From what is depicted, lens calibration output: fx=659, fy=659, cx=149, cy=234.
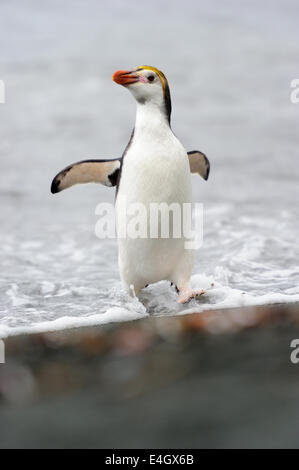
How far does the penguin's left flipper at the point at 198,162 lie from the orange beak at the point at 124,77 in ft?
2.38

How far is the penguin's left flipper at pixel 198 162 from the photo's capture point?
408 cm

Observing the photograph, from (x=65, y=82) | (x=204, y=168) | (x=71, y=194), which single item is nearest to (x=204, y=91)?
(x=65, y=82)

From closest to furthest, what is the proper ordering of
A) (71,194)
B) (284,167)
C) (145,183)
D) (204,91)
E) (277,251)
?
(145,183)
(277,251)
(71,194)
(284,167)
(204,91)

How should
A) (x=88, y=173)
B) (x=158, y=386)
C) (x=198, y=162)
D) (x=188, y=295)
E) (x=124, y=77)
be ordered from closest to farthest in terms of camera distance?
1. (x=158, y=386)
2. (x=124, y=77)
3. (x=188, y=295)
4. (x=88, y=173)
5. (x=198, y=162)

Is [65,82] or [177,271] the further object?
[65,82]

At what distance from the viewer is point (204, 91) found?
13.5 metres

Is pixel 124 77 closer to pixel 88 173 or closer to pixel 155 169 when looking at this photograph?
pixel 155 169

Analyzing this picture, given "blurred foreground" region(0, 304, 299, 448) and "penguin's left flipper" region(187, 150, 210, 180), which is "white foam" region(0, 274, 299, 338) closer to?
"blurred foreground" region(0, 304, 299, 448)

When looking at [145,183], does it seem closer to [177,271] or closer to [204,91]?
[177,271]

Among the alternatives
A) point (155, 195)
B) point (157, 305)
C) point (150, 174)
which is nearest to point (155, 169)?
point (150, 174)

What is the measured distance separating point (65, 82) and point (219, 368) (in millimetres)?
12216

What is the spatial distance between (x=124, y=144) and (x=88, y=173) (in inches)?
275

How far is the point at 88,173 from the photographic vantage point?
3.81 metres

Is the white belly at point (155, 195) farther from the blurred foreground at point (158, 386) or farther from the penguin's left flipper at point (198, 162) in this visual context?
the blurred foreground at point (158, 386)
